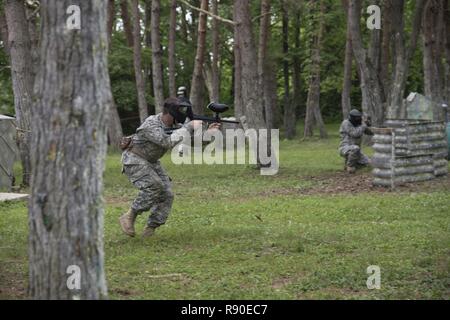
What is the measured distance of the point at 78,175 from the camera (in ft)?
15.6

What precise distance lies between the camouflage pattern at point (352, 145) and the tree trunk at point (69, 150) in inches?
494

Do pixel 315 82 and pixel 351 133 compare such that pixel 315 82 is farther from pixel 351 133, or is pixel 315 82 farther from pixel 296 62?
pixel 351 133

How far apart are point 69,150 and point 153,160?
437 centimetres

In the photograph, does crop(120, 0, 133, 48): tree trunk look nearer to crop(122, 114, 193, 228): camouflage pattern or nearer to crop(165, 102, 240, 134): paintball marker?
crop(122, 114, 193, 228): camouflage pattern

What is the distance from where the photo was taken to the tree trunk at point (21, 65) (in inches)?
609

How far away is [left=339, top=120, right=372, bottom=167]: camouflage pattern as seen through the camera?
663 inches

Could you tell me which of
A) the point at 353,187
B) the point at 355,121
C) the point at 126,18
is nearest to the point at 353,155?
the point at 355,121

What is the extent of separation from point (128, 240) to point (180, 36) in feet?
102

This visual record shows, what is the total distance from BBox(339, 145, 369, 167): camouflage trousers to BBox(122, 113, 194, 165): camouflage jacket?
28.1 ft
